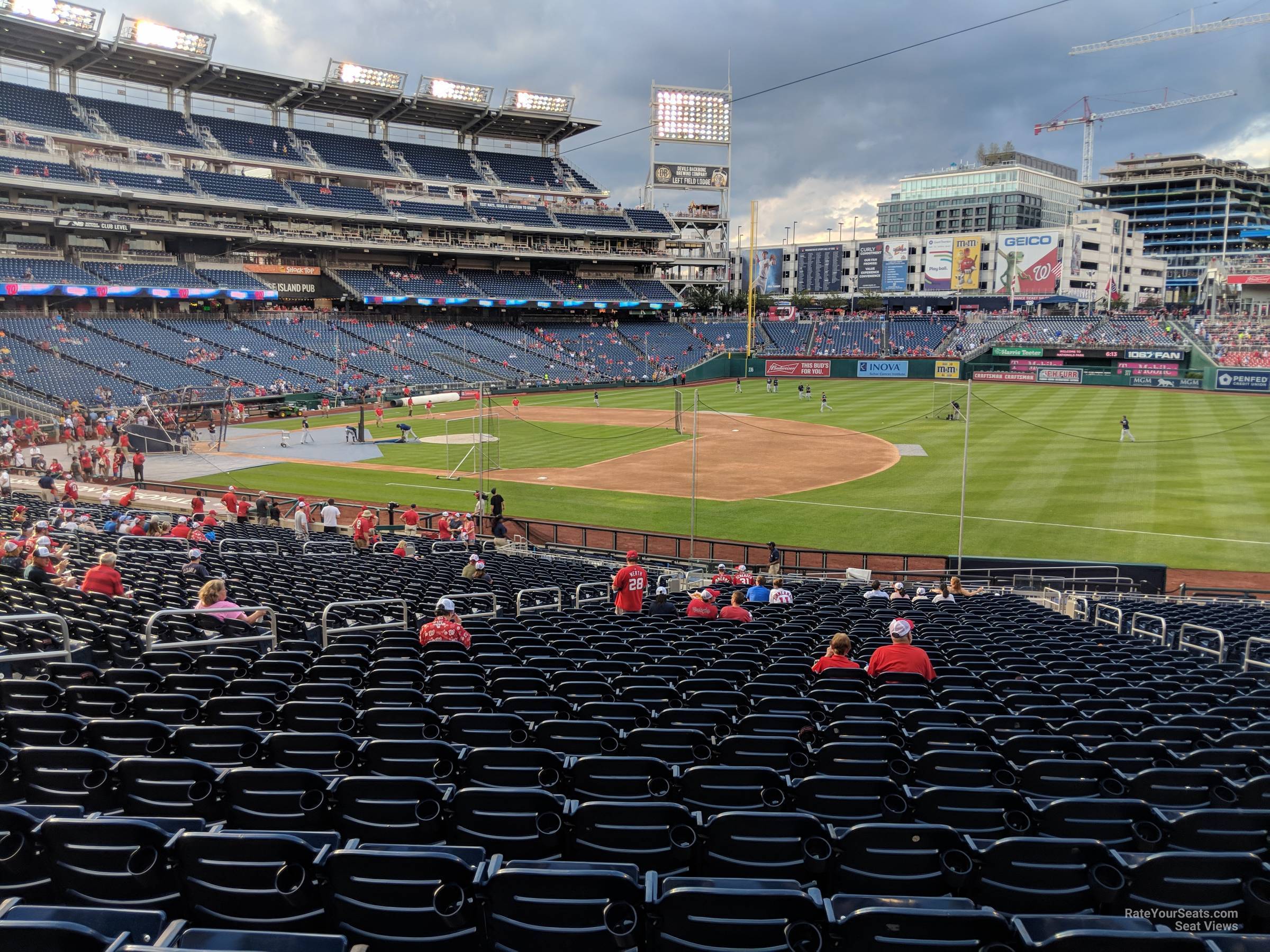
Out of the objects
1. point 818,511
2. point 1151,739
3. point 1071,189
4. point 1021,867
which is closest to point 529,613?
point 1151,739

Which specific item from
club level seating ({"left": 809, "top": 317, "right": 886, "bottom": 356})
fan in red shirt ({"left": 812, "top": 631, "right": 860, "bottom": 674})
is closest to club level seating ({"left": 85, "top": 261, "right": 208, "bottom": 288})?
club level seating ({"left": 809, "top": 317, "right": 886, "bottom": 356})

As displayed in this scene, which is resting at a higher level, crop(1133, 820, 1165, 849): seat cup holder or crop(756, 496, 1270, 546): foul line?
crop(1133, 820, 1165, 849): seat cup holder

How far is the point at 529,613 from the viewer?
15.0 meters

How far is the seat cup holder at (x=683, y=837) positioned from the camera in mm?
4219

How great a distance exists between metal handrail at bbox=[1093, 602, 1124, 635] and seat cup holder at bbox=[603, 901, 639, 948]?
14.9 meters

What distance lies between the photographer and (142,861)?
3512mm

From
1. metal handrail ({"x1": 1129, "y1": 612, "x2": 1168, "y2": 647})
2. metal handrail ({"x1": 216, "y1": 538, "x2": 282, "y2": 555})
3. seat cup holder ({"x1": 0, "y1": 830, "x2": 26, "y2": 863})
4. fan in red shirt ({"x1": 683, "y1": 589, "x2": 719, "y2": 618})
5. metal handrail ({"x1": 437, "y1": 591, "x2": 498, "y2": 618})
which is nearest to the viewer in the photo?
seat cup holder ({"x1": 0, "y1": 830, "x2": 26, "y2": 863})

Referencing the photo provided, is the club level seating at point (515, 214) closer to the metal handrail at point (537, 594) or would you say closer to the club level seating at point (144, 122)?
the club level seating at point (144, 122)

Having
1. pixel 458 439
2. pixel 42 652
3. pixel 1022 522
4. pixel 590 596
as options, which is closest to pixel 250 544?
pixel 590 596

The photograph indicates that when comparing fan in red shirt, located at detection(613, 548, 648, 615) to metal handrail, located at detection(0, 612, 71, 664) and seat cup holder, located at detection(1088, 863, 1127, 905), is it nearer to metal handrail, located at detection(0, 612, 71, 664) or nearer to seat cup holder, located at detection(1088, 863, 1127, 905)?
metal handrail, located at detection(0, 612, 71, 664)

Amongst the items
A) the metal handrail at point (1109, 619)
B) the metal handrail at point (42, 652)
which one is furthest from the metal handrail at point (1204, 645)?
the metal handrail at point (42, 652)

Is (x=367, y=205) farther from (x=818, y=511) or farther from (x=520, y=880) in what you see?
(x=520, y=880)

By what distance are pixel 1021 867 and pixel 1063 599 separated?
17.7 meters

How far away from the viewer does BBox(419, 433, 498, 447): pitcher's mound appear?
150ft
